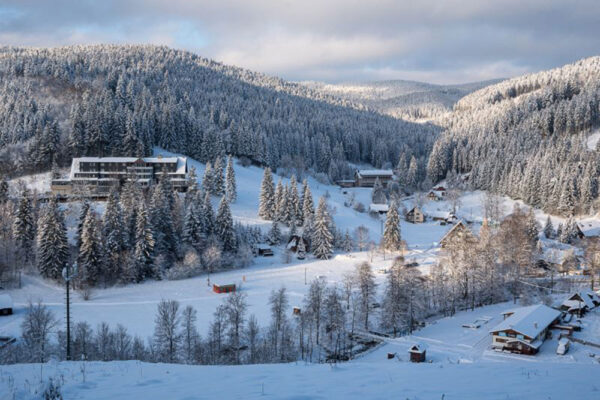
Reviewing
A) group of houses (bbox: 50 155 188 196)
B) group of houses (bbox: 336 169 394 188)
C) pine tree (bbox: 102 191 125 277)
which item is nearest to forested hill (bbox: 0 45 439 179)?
group of houses (bbox: 336 169 394 188)

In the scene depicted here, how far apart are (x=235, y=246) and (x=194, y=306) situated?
20.1 meters

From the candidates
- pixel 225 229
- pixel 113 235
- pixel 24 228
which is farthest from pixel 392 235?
pixel 24 228

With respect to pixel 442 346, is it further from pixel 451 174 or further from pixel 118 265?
pixel 451 174

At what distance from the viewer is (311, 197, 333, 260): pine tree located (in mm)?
70625

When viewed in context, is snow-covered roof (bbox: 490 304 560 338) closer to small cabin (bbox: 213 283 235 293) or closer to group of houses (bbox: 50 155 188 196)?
small cabin (bbox: 213 283 235 293)

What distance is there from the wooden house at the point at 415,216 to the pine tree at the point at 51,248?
68.5 m

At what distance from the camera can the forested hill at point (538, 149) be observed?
304 ft

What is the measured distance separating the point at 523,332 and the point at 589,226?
58.1 metres

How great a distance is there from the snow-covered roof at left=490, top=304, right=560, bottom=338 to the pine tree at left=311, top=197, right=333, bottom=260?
109ft

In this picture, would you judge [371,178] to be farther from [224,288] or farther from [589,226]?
[224,288]

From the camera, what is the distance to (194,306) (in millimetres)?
49375

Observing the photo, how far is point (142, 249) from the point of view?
196 ft

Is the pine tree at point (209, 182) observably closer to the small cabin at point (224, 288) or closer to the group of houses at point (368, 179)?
the small cabin at point (224, 288)

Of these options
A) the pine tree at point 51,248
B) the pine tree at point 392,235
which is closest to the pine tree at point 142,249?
the pine tree at point 51,248
